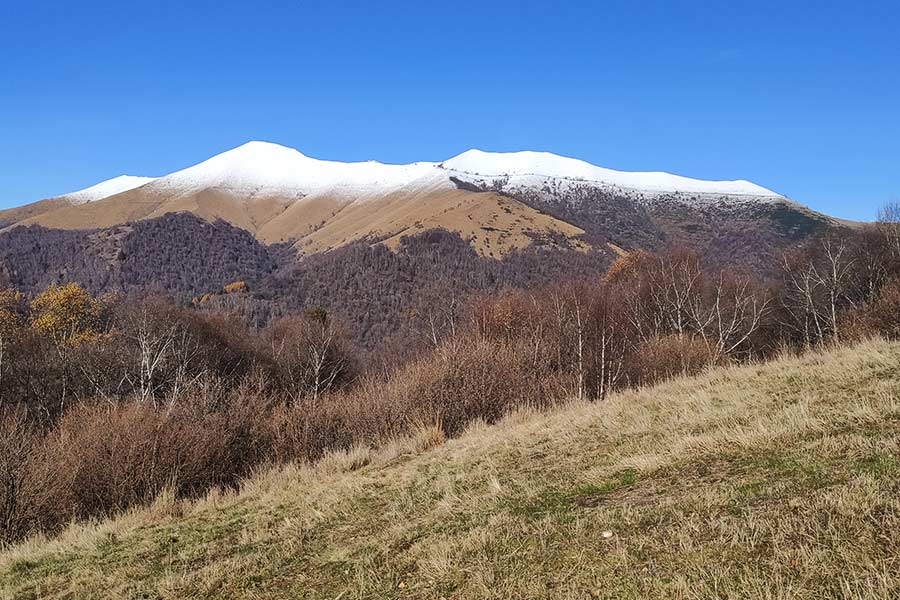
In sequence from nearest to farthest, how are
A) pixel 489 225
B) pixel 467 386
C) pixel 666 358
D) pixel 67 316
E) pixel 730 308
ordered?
pixel 467 386 → pixel 666 358 → pixel 730 308 → pixel 67 316 → pixel 489 225

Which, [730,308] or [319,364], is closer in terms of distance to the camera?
[730,308]

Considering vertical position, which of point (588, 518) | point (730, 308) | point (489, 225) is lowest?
point (730, 308)

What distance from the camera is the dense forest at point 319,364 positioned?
1612 cm

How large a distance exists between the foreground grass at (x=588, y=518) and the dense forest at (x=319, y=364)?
15.6ft

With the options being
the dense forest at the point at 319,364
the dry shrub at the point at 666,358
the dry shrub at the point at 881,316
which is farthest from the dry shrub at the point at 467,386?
the dry shrub at the point at 881,316

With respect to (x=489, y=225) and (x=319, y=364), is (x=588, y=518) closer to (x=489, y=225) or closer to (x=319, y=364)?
(x=319, y=364)

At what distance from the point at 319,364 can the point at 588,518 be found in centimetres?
5038

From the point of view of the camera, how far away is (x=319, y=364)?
53.9 metres

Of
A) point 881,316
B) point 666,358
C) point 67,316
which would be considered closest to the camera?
point 666,358

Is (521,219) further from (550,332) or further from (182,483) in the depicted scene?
(182,483)

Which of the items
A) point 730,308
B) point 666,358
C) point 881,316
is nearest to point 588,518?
point 666,358

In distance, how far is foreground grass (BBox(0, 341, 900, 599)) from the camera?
4.16m

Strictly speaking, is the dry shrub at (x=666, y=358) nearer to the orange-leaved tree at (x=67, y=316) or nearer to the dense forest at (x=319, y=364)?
the dense forest at (x=319, y=364)

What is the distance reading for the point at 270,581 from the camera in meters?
5.98
